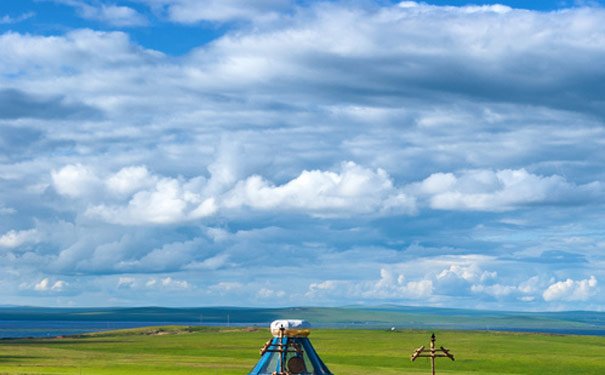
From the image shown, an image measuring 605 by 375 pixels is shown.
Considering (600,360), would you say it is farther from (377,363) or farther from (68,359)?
(68,359)

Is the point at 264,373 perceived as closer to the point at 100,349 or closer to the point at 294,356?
the point at 294,356

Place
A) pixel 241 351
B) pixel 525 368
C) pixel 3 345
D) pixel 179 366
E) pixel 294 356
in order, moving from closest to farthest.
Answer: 1. pixel 294 356
2. pixel 179 366
3. pixel 525 368
4. pixel 241 351
5. pixel 3 345

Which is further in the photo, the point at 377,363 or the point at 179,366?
the point at 377,363

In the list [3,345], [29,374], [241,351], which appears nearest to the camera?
[29,374]

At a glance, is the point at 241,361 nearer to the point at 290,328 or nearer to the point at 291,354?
the point at 291,354

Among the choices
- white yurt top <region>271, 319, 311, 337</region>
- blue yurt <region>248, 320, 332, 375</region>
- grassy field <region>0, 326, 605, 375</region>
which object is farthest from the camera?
grassy field <region>0, 326, 605, 375</region>

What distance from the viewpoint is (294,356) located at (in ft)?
67.8

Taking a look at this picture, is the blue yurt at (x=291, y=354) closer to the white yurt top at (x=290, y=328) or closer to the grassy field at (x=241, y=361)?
the white yurt top at (x=290, y=328)

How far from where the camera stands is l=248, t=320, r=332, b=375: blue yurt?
20438mm

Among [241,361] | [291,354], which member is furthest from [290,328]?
[241,361]

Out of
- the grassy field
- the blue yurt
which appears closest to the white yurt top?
the blue yurt

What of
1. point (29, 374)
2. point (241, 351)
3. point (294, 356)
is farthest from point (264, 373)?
point (241, 351)

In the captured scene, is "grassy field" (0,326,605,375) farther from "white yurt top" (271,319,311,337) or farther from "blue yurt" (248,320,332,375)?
"white yurt top" (271,319,311,337)

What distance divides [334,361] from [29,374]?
60.1 m
